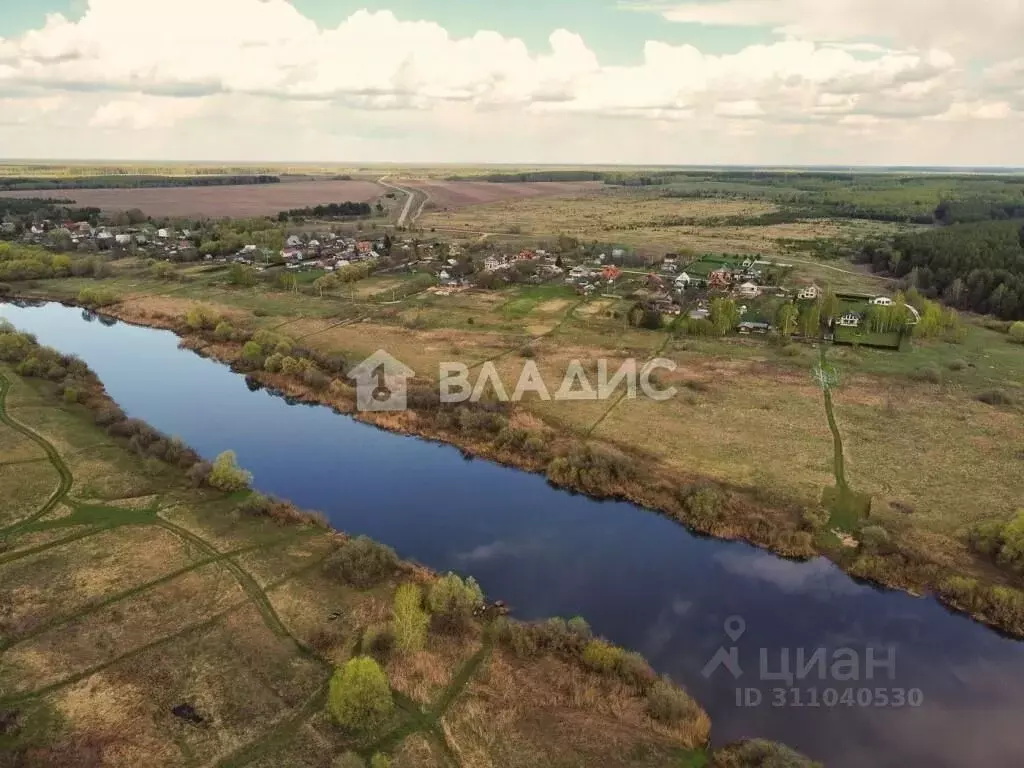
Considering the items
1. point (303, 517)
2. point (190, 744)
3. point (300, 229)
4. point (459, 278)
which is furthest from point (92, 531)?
point (300, 229)

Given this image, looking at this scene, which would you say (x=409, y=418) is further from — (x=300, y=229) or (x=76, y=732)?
(x=300, y=229)

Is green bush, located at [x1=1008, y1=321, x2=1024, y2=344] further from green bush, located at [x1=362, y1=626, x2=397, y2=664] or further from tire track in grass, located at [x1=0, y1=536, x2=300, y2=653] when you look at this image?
tire track in grass, located at [x1=0, y1=536, x2=300, y2=653]

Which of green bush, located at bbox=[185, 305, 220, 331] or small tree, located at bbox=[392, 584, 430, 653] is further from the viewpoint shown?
green bush, located at bbox=[185, 305, 220, 331]

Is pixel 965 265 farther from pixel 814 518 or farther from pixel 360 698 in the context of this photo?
pixel 360 698

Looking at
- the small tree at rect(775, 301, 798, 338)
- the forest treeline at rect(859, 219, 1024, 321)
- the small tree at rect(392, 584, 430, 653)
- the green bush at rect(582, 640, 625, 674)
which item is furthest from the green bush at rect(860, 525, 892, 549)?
the forest treeline at rect(859, 219, 1024, 321)

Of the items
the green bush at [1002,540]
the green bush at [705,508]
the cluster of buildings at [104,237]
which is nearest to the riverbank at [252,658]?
the green bush at [705,508]

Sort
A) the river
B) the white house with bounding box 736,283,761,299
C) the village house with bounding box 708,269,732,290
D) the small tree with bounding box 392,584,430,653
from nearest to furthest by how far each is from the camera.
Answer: the river < the small tree with bounding box 392,584,430,653 < the white house with bounding box 736,283,761,299 < the village house with bounding box 708,269,732,290

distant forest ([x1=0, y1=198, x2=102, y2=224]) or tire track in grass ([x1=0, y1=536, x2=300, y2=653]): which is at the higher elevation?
distant forest ([x1=0, y1=198, x2=102, y2=224])
